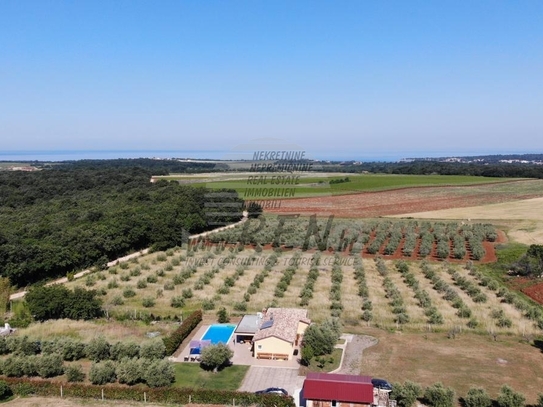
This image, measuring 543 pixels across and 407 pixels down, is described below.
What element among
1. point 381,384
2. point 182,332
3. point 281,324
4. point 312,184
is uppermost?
point 312,184

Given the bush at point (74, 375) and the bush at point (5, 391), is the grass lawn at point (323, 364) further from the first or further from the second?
the bush at point (5, 391)

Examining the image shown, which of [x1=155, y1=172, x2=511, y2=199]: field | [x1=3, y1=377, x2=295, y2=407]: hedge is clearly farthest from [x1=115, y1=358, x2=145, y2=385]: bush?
[x1=155, y1=172, x2=511, y2=199]: field

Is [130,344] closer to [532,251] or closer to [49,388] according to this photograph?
[49,388]

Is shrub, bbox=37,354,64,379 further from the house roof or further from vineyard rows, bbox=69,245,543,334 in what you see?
the house roof

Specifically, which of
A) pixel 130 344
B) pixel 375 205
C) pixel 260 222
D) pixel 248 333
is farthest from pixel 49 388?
pixel 375 205

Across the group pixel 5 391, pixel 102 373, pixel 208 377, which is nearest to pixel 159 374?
pixel 208 377

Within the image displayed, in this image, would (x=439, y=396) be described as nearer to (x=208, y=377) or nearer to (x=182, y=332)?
(x=208, y=377)
